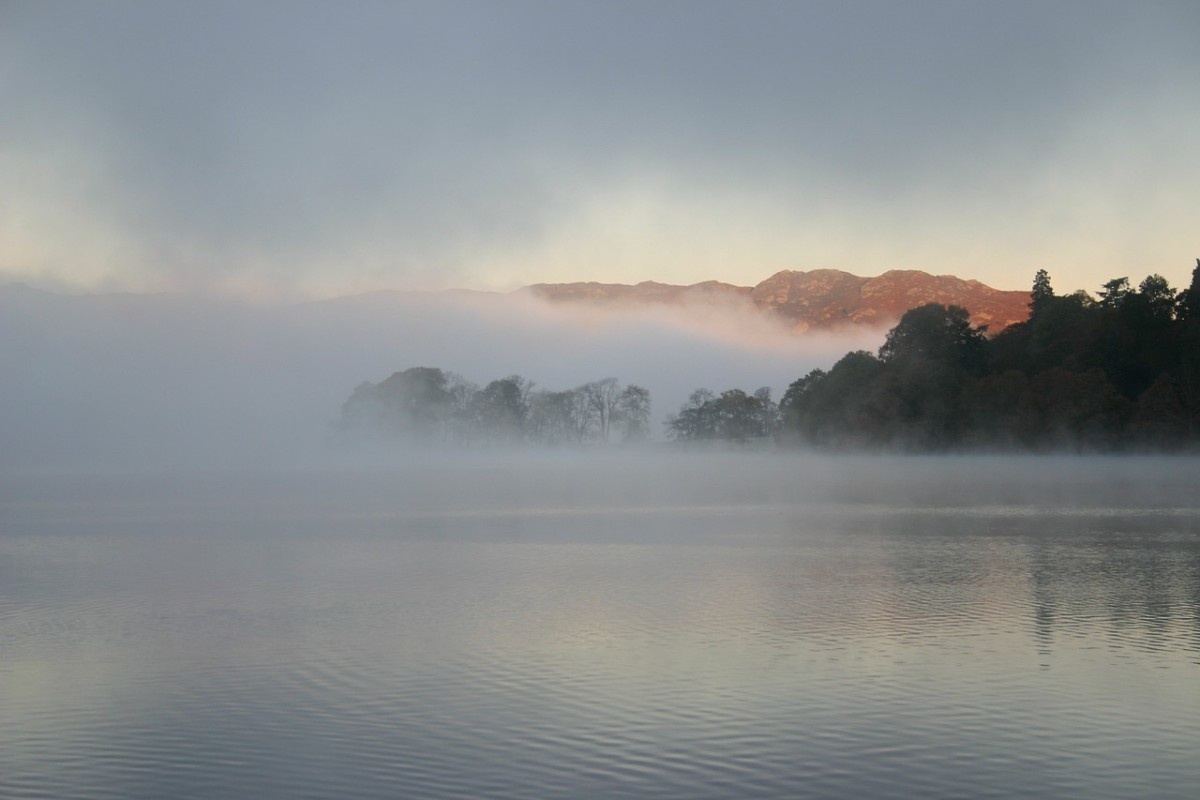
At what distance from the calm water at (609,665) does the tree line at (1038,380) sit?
64.0 meters

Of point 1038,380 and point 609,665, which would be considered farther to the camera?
point 1038,380

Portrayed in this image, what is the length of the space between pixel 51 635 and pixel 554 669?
877cm

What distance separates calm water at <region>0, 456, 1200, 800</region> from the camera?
11.4m

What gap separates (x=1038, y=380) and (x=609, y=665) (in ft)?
306

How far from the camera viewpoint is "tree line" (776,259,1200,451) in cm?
9425

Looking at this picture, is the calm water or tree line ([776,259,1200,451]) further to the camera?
tree line ([776,259,1200,451])

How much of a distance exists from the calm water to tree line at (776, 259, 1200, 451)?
6403 centimetres

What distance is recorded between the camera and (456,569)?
1101 inches

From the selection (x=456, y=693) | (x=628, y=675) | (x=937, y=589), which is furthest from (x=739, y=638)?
(x=937, y=589)

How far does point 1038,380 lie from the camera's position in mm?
101625

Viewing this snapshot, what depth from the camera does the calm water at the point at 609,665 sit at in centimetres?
1141

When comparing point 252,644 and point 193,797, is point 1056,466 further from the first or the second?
point 193,797

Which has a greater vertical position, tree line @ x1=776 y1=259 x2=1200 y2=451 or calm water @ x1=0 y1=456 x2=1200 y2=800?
tree line @ x1=776 y1=259 x2=1200 y2=451

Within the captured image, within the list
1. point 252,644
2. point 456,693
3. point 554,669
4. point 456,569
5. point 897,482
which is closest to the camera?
point 456,693
